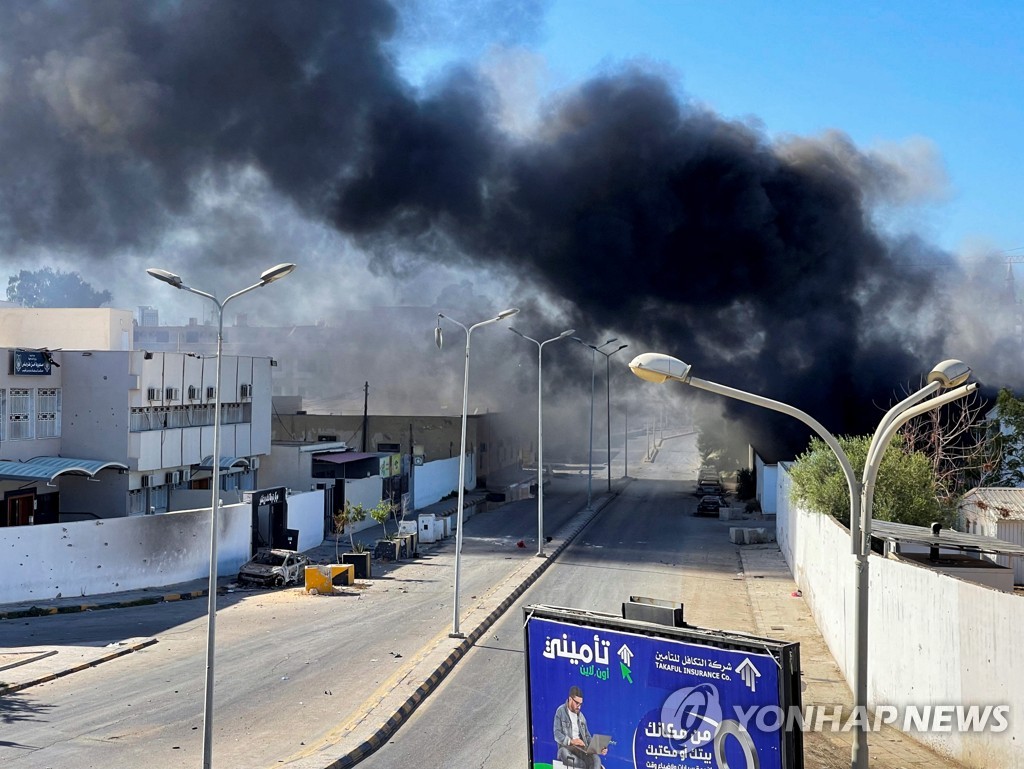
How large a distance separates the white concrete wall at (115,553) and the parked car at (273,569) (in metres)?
1.09

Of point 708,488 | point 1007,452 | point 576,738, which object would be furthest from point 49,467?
point 708,488

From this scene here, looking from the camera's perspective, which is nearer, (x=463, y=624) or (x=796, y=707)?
(x=796, y=707)

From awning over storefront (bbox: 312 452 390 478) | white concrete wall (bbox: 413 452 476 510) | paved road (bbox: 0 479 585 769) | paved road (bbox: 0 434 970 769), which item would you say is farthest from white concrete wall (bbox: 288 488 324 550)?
white concrete wall (bbox: 413 452 476 510)

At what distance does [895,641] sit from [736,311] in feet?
124

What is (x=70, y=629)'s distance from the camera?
65.4 ft

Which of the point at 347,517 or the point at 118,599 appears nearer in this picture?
the point at 118,599

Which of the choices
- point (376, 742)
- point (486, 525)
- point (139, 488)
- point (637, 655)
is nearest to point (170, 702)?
point (376, 742)

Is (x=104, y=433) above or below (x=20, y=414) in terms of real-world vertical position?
below

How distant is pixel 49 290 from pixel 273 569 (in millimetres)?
84002

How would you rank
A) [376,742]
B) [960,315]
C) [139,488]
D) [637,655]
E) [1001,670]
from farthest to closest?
[960,315]
[139,488]
[376,742]
[1001,670]
[637,655]

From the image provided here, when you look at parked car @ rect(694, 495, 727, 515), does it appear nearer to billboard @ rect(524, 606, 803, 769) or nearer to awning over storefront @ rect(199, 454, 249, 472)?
awning over storefront @ rect(199, 454, 249, 472)

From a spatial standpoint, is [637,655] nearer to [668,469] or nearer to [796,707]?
[796,707]

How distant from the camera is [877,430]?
9.32 m

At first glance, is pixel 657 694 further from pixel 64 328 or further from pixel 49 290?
pixel 49 290
